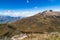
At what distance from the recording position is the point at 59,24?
19462 cm

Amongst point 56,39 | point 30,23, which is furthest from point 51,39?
point 30,23

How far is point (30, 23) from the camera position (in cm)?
19425

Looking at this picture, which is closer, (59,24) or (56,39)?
(56,39)

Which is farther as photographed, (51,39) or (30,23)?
(30,23)

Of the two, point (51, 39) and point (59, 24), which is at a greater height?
point (59, 24)

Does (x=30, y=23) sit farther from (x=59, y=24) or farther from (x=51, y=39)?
(x=51, y=39)

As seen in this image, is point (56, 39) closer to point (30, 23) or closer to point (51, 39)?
point (51, 39)

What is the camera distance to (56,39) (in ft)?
161

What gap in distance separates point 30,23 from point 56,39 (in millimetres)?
145522

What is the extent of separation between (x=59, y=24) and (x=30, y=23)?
40.7m

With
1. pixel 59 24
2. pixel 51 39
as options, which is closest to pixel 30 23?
pixel 59 24

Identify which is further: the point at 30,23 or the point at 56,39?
the point at 30,23

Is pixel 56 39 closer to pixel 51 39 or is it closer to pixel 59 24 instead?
pixel 51 39

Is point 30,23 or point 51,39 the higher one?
point 30,23
